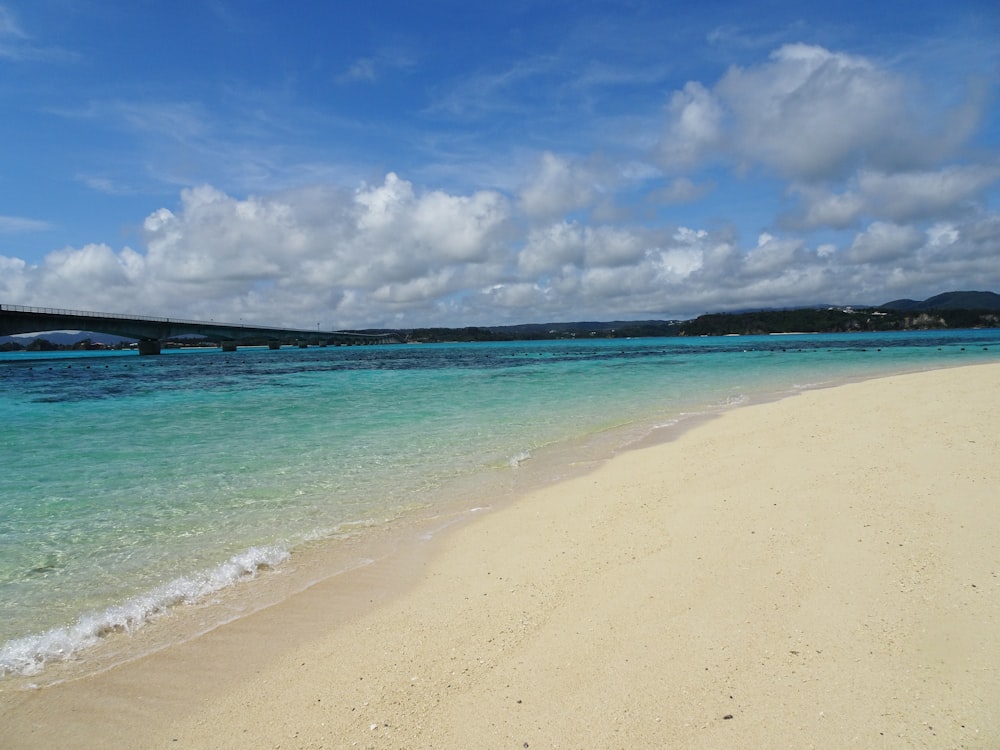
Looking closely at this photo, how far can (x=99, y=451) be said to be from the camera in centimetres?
1375

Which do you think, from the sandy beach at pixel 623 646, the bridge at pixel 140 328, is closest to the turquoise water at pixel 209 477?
the sandy beach at pixel 623 646

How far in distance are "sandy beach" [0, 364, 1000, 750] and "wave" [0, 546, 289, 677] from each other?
1.80ft

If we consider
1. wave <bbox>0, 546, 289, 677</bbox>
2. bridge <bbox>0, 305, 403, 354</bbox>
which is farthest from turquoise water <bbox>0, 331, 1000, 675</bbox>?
bridge <bbox>0, 305, 403, 354</bbox>

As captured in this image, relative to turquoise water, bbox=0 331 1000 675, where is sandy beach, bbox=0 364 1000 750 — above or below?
above

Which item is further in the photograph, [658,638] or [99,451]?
[99,451]

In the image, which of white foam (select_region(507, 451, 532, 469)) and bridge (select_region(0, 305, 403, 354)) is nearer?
white foam (select_region(507, 451, 532, 469))

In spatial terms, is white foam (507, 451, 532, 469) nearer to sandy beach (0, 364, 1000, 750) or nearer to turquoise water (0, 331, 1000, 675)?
turquoise water (0, 331, 1000, 675)

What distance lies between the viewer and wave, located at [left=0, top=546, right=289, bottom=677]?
14.5 feet

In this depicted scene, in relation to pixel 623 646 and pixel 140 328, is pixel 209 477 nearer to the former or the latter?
pixel 623 646

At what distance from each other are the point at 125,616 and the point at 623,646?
444 cm

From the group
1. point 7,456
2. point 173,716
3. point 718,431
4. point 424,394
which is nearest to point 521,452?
point 718,431

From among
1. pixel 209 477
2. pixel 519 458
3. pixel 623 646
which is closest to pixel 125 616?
pixel 623 646

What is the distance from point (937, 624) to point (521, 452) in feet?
29.1

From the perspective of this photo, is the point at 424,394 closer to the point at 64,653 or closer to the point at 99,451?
the point at 99,451
